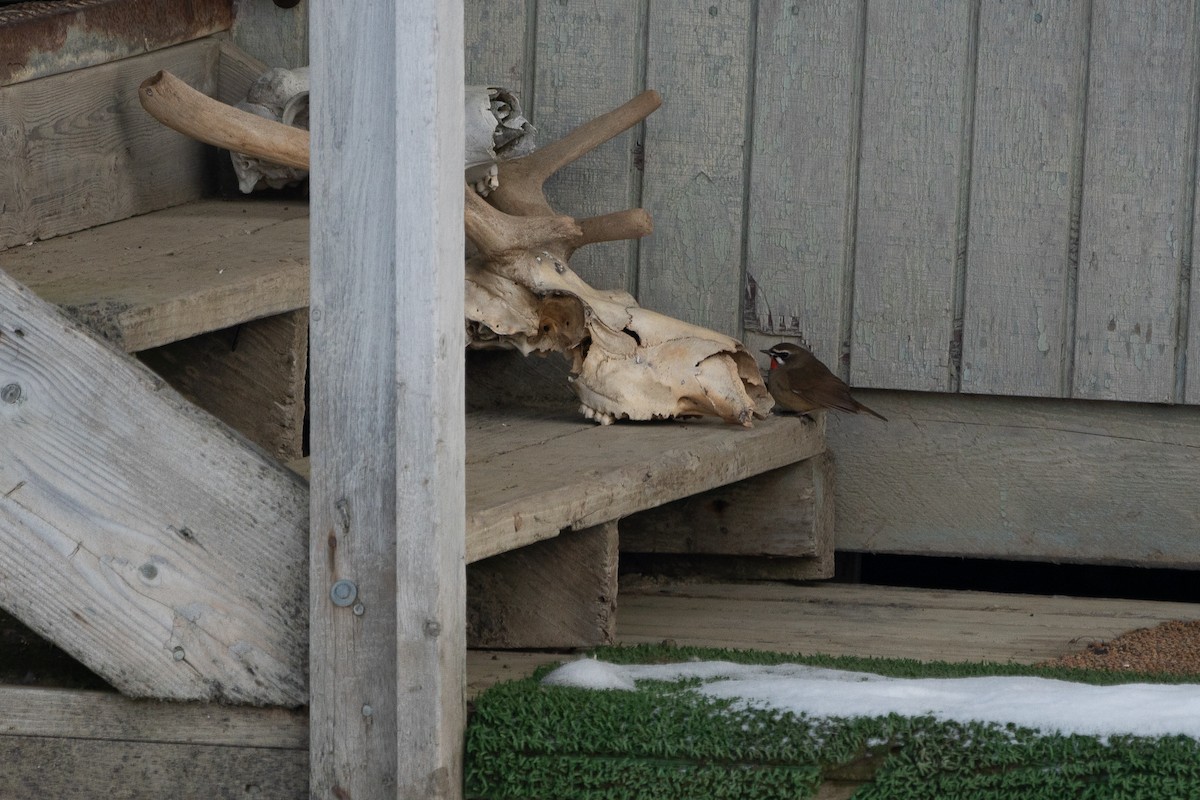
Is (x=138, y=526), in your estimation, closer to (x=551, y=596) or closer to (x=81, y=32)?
(x=551, y=596)

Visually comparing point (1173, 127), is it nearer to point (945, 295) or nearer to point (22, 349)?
point (945, 295)

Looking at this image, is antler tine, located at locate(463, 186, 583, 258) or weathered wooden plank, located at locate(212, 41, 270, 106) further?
weathered wooden plank, located at locate(212, 41, 270, 106)

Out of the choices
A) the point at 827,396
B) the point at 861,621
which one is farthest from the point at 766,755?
the point at 827,396

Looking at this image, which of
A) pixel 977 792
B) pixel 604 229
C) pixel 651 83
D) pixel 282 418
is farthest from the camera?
pixel 651 83

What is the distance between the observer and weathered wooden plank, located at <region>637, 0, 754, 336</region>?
3.50 meters

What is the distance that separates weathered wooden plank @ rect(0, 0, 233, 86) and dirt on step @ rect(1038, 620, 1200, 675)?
217 centimetres

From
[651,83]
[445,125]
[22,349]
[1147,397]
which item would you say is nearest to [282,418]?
[22,349]

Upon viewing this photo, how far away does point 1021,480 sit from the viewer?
3.55 meters

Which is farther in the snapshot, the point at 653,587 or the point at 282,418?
the point at 653,587

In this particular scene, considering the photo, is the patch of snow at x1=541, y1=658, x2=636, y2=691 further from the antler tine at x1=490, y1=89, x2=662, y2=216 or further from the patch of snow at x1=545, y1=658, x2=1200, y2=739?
the antler tine at x1=490, y1=89, x2=662, y2=216

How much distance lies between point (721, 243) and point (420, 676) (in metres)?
1.72

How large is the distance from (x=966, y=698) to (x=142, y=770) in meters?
1.22

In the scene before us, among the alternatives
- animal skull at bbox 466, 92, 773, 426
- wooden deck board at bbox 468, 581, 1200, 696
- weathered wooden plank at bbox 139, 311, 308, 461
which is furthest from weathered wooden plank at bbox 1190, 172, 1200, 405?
weathered wooden plank at bbox 139, 311, 308, 461

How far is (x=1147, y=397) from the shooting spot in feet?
11.2
